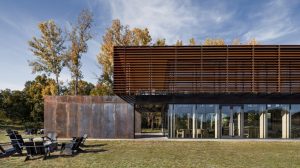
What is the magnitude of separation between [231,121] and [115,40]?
1652 centimetres

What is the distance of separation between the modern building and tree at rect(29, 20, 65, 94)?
15.0 m

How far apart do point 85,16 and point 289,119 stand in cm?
2138

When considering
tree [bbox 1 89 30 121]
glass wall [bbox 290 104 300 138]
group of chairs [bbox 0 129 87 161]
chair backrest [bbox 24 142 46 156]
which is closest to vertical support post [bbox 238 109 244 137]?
glass wall [bbox 290 104 300 138]

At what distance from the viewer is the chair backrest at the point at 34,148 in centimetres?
1268

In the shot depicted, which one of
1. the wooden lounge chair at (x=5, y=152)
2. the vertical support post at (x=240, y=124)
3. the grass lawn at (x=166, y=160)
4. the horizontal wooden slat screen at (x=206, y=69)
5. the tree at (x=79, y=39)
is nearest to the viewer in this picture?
the grass lawn at (x=166, y=160)

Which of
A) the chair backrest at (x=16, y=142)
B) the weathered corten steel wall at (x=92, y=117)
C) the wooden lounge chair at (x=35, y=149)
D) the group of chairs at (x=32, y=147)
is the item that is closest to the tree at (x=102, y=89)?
the weathered corten steel wall at (x=92, y=117)

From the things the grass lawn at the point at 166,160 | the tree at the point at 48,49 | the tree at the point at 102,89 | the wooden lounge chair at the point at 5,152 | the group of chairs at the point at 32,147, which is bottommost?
the grass lawn at the point at 166,160

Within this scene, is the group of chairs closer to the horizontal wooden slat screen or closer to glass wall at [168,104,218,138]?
the horizontal wooden slat screen

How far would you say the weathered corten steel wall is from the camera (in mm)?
22875

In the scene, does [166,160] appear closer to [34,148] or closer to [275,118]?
[34,148]

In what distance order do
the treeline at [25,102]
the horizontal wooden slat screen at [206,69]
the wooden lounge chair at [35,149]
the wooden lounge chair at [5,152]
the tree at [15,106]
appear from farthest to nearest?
1. the tree at [15,106]
2. the treeline at [25,102]
3. the horizontal wooden slat screen at [206,69]
4. the wooden lounge chair at [5,152]
5. the wooden lounge chair at [35,149]

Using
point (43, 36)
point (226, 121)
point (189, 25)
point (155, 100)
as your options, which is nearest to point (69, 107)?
point (155, 100)

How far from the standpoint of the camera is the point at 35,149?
12.9 meters

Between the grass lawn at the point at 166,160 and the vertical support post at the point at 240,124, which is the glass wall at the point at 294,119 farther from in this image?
the grass lawn at the point at 166,160
